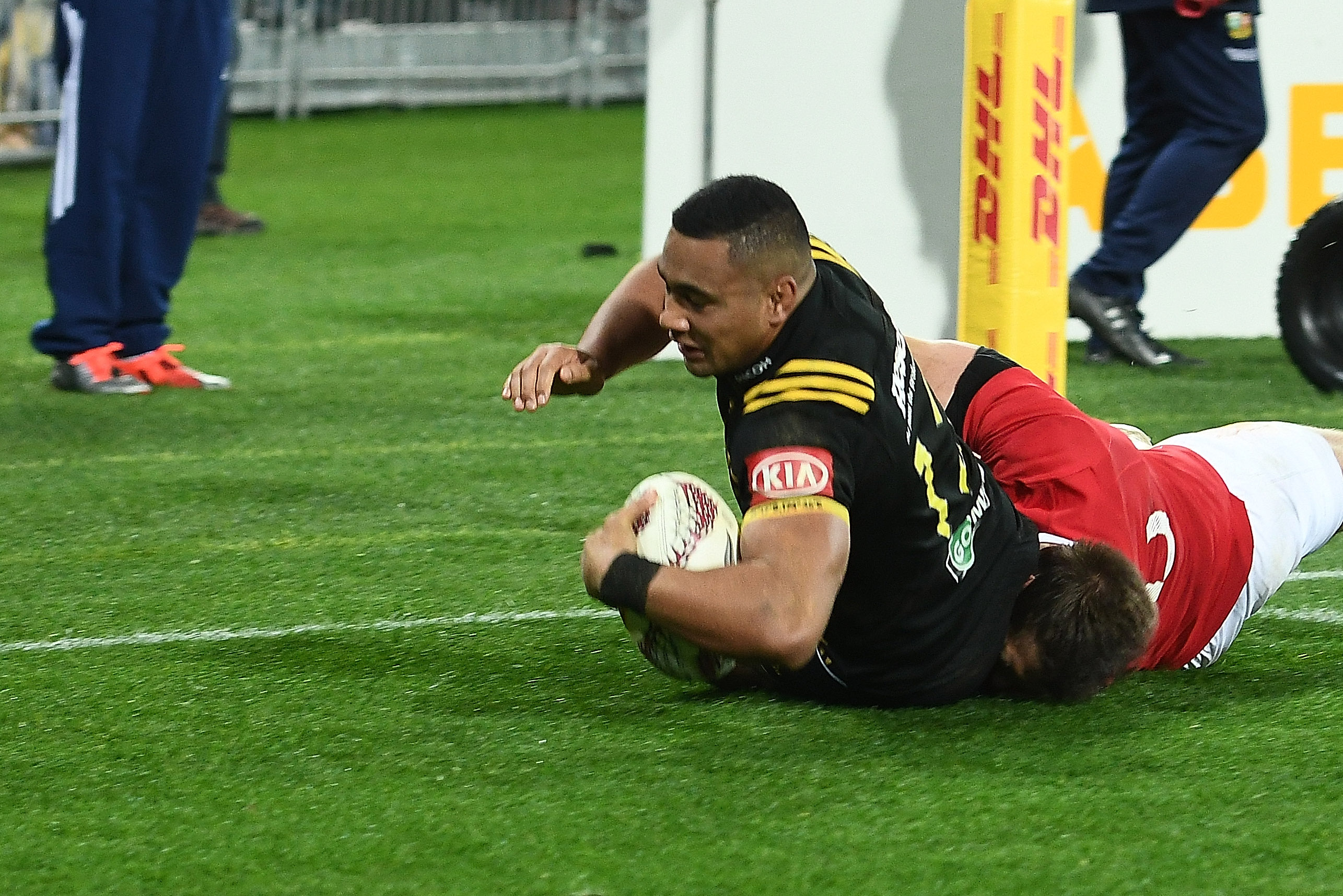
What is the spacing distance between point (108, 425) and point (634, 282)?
8.22 feet

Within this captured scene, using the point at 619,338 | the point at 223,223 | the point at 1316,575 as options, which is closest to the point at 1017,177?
the point at 1316,575

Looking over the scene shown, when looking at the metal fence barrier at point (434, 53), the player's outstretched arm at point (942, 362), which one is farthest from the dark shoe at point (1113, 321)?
the metal fence barrier at point (434, 53)

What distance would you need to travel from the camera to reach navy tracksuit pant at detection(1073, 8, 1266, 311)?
6355 millimetres

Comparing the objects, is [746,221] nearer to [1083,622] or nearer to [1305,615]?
[1083,622]

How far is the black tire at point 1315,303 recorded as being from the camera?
606 centimetres

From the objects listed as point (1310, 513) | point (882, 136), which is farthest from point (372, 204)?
point (1310, 513)

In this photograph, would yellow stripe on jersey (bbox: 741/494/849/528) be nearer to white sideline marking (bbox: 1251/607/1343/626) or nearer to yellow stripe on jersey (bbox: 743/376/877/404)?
yellow stripe on jersey (bbox: 743/376/877/404)

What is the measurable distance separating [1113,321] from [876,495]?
3689 mm

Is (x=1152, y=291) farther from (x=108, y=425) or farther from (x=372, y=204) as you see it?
(x=372, y=204)

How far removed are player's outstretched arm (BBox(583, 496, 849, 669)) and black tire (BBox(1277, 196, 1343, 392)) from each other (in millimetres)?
3587

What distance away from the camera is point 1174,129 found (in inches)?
261

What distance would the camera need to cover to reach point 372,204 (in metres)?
11.6

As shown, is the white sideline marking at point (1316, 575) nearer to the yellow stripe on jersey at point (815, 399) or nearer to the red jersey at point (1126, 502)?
the red jersey at point (1126, 502)

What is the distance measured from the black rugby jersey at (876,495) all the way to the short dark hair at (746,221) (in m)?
0.09
